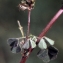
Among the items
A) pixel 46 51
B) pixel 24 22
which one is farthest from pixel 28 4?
pixel 24 22

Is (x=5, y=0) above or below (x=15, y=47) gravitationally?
below

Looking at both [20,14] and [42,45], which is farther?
[20,14]

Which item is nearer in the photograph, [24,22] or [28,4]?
[28,4]

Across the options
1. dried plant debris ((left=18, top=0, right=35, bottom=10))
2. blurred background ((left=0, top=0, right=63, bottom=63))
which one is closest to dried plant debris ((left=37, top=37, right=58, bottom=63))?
dried plant debris ((left=18, top=0, right=35, bottom=10))

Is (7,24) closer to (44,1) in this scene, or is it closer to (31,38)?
(44,1)

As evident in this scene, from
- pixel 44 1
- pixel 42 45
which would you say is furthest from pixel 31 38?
pixel 44 1

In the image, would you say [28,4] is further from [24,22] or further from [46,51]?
[24,22]

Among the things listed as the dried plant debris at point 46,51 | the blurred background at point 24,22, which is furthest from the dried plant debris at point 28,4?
the blurred background at point 24,22

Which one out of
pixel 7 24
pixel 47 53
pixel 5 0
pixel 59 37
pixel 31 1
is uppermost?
pixel 31 1

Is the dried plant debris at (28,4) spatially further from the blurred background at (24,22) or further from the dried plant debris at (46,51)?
the blurred background at (24,22)
